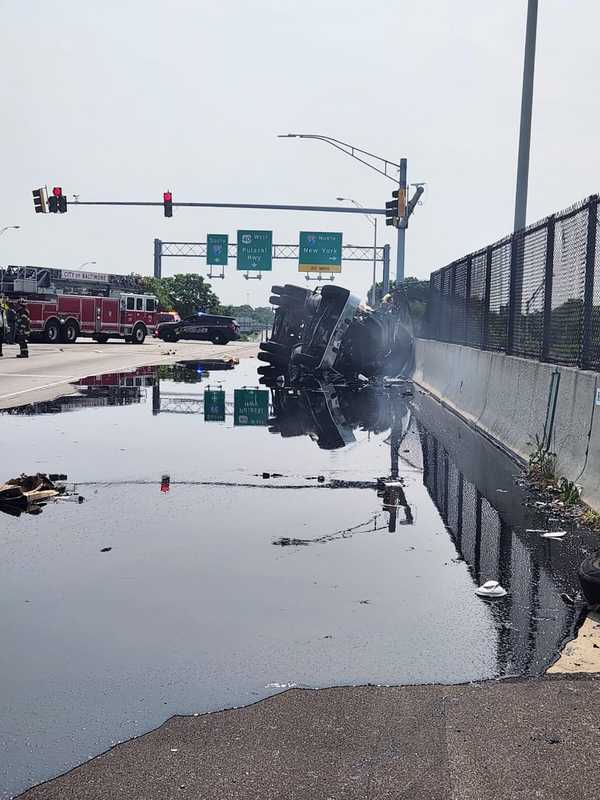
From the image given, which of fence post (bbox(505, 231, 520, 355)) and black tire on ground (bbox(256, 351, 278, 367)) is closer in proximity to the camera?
fence post (bbox(505, 231, 520, 355))

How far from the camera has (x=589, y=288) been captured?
33.3ft

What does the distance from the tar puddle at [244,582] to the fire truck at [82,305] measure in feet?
134

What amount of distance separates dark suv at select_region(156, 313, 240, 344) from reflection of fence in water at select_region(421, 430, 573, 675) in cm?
5405

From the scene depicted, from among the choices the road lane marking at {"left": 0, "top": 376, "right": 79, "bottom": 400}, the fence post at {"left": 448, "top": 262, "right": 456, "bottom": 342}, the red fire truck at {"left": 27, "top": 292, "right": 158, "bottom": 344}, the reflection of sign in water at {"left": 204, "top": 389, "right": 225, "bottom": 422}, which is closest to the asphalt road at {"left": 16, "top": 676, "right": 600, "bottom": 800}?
the reflection of sign in water at {"left": 204, "top": 389, "right": 225, "bottom": 422}

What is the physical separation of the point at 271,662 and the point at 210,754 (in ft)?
3.56

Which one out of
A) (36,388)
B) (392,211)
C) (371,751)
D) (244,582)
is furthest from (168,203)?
(371,751)

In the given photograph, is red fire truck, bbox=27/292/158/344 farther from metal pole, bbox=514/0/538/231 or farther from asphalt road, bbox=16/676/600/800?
asphalt road, bbox=16/676/600/800

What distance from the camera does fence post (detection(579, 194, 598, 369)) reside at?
10062mm

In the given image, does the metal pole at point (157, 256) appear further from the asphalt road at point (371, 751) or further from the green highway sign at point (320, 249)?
the asphalt road at point (371, 751)

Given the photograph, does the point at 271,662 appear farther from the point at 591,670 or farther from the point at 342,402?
the point at 342,402

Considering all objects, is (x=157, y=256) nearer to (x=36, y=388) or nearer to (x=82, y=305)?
(x=82, y=305)

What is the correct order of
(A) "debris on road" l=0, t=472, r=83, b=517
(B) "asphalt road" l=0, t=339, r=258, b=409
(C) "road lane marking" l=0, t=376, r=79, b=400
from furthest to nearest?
(B) "asphalt road" l=0, t=339, r=258, b=409, (C) "road lane marking" l=0, t=376, r=79, b=400, (A) "debris on road" l=0, t=472, r=83, b=517

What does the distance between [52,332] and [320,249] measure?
27783 millimetres

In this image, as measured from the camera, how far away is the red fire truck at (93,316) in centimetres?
5241
